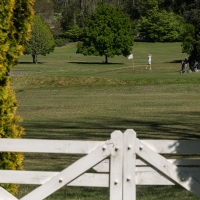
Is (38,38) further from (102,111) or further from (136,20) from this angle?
(102,111)

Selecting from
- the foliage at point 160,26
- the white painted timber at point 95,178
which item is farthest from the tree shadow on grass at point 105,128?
the foliage at point 160,26

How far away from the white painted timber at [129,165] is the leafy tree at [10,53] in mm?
2432

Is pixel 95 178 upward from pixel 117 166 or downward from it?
downward

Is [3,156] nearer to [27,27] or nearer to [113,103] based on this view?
[27,27]

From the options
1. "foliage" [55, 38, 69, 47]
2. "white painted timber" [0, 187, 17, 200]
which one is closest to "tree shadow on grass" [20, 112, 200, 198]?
"white painted timber" [0, 187, 17, 200]

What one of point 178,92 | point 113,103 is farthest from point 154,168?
point 178,92

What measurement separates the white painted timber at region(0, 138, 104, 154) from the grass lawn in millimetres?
2890

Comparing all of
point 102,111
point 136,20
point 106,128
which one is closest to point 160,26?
point 136,20

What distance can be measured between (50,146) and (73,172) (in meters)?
0.37

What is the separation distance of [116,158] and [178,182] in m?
0.65

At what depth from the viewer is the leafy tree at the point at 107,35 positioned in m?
92.6

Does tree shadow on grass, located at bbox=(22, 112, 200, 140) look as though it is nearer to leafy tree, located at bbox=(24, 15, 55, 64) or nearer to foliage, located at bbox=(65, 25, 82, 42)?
leafy tree, located at bbox=(24, 15, 55, 64)

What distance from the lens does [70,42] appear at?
118 m

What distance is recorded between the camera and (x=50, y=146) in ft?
22.3
